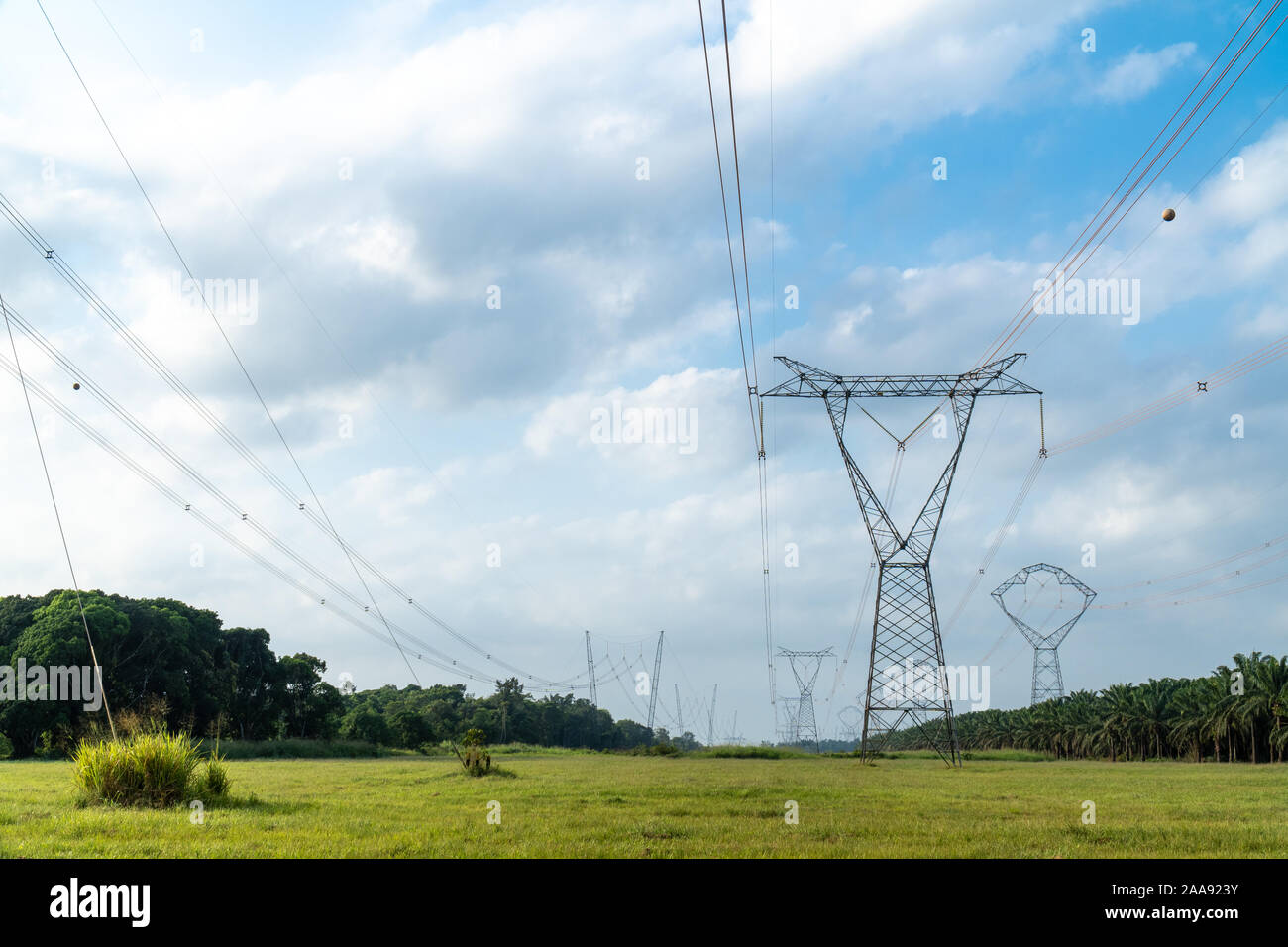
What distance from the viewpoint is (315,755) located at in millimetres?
65188

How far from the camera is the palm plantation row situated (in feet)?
220

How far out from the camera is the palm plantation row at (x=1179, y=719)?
67188 millimetres

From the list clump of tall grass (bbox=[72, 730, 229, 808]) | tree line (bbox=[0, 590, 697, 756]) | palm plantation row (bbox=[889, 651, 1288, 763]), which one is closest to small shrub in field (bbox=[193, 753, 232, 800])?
clump of tall grass (bbox=[72, 730, 229, 808])

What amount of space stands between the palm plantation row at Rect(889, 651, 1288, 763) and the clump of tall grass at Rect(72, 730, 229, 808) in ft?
232

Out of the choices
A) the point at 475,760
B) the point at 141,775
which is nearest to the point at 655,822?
the point at 141,775

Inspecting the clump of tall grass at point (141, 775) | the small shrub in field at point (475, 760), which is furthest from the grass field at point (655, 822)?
the small shrub in field at point (475, 760)

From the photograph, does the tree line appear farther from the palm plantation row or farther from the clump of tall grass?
the palm plantation row

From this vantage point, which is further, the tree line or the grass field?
the tree line

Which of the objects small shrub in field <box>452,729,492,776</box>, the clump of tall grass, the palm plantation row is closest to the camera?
the clump of tall grass

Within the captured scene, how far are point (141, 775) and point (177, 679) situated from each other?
5289cm

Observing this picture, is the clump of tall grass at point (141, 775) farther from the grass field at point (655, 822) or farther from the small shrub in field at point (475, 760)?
the small shrub in field at point (475, 760)

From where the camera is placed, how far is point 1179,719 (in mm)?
80688

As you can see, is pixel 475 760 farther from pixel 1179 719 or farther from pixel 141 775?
pixel 1179 719
